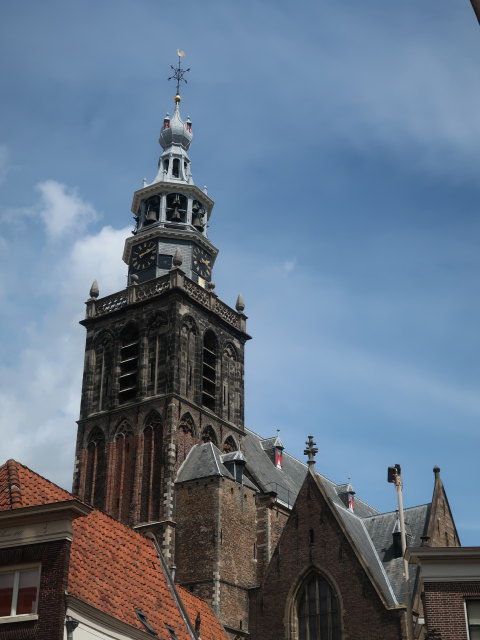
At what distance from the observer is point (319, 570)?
31.8m

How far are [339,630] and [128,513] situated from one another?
15.2m

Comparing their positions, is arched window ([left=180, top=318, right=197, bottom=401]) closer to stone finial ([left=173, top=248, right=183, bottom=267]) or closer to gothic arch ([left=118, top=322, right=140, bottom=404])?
gothic arch ([left=118, top=322, right=140, bottom=404])

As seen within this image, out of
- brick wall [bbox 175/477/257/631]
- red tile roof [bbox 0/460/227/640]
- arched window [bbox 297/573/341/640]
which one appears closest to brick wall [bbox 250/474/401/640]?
arched window [bbox 297/573/341/640]

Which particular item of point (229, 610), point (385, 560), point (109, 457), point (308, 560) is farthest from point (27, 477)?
point (109, 457)

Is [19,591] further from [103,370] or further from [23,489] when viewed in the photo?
[103,370]

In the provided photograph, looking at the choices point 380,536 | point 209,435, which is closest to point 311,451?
point 380,536

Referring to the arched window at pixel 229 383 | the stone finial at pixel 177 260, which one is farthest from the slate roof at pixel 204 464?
the stone finial at pixel 177 260

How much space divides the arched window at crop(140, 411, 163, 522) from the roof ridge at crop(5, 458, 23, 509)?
846 inches

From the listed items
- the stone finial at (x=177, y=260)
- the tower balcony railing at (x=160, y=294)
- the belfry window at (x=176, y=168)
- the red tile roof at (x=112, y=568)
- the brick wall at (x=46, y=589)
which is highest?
the belfry window at (x=176, y=168)

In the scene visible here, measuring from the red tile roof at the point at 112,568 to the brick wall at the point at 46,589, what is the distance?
1.02 meters

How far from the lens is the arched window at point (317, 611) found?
30969 mm

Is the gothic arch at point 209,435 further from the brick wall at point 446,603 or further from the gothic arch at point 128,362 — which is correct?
the brick wall at point 446,603

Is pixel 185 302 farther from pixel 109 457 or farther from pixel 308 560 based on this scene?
pixel 308 560

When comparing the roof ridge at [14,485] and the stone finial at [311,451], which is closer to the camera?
the roof ridge at [14,485]
